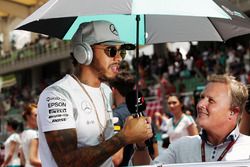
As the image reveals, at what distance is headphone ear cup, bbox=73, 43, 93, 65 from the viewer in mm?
2322

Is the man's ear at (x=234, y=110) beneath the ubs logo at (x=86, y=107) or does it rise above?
beneath

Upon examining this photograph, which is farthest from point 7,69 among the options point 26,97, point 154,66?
point 154,66

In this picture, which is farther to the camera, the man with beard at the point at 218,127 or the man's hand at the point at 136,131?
the man with beard at the point at 218,127

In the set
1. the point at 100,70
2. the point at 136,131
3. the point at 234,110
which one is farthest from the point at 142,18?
the point at 136,131

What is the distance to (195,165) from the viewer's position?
2053mm

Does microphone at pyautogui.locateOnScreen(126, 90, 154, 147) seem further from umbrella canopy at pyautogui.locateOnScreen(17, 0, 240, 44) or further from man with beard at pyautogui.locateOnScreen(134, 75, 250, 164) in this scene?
umbrella canopy at pyautogui.locateOnScreen(17, 0, 240, 44)

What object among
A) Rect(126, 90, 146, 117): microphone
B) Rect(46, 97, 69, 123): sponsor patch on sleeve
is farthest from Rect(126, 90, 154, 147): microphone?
Rect(46, 97, 69, 123): sponsor patch on sleeve

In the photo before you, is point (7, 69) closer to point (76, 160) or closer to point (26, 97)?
point (26, 97)

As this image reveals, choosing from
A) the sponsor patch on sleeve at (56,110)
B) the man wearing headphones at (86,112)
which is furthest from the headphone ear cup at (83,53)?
the sponsor patch on sleeve at (56,110)

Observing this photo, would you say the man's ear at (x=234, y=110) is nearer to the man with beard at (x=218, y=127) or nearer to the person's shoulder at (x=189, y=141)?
the man with beard at (x=218, y=127)

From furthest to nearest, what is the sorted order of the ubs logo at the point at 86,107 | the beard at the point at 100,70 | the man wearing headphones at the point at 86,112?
the beard at the point at 100,70
the ubs logo at the point at 86,107
the man wearing headphones at the point at 86,112

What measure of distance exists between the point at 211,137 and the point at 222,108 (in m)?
0.15

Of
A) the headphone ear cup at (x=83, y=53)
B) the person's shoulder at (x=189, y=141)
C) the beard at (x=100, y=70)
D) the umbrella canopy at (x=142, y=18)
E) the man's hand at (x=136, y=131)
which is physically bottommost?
the person's shoulder at (x=189, y=141)

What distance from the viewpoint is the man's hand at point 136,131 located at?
214cm
